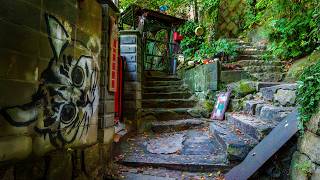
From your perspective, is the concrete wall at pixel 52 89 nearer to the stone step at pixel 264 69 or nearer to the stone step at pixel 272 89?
the stone step at pixel 272 89

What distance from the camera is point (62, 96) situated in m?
3.05

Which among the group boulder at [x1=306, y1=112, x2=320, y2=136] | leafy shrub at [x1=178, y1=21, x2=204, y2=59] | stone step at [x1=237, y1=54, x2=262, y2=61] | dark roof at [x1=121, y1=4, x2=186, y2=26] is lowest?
boulder at [x1=306, y1=112, x2=320, y2=136]

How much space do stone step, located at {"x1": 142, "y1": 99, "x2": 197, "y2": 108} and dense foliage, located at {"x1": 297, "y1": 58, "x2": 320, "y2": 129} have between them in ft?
16.1

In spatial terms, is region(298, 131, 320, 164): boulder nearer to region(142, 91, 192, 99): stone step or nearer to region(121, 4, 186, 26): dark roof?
region(142, 91, 192, 99): stone step

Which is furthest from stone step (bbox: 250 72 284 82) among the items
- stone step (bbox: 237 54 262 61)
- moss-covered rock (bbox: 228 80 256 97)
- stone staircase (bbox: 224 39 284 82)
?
stone step (bbox: 237 54 262 61)

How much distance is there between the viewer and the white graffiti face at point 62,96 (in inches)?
103

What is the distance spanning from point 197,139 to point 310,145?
2.96 meters

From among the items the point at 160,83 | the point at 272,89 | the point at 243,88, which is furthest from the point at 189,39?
the point at 272,89

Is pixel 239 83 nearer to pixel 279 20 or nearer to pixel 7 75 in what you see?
pixel 279 20

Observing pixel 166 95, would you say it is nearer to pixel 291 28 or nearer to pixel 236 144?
pixel 291 28

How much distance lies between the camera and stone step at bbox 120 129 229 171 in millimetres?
4430

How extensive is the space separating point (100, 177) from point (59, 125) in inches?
54.1

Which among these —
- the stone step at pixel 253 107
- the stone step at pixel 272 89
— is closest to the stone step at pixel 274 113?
the stone step at pixel 253 107

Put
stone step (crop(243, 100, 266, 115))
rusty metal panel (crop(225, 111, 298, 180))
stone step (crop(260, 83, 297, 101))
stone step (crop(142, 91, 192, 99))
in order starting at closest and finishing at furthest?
1. rusty metal panel (crop(225, 111, 298, 180))
2. stone step (crop(260, 83, 297, 101))
3. stone step (crop(243, 100, 266, 115))
4. stone step (crop(142, 91, 192, 99))
